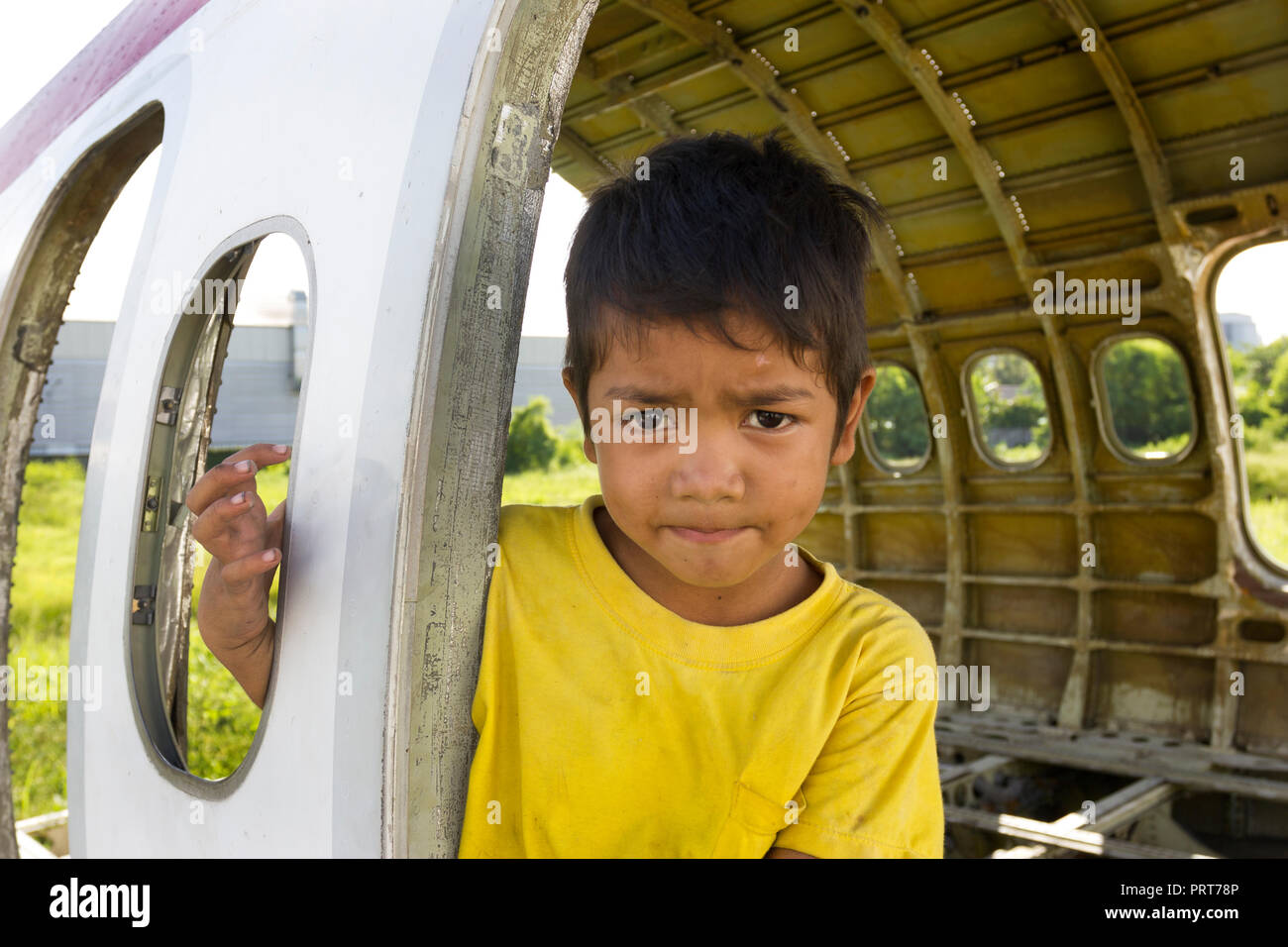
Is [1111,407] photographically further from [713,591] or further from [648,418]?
[648,418]

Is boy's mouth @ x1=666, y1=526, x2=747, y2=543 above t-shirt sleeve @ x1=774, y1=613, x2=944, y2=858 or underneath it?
above

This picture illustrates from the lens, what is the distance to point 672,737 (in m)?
1.60

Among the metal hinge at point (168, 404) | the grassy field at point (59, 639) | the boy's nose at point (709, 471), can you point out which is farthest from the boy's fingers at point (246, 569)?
the grassy field at point (59, 639)

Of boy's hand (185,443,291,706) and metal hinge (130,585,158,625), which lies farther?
metal hinge (130,585,158,625)

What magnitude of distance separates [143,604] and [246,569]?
2.49 feet

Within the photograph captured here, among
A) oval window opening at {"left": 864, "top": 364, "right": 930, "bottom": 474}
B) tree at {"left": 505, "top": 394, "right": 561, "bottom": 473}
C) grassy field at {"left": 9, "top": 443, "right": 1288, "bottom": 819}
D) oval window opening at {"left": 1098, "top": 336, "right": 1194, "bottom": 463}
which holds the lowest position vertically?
grassy field at {"left": 9, "top": 443, "right": 1288, "bottom": 819}

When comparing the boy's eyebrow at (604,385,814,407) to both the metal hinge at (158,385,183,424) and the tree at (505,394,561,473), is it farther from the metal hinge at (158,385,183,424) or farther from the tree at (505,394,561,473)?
the tree at (505,394,561,473)

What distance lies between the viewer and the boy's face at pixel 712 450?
1479 millimetres

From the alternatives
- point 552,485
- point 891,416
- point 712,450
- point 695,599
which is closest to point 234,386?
point 552,485

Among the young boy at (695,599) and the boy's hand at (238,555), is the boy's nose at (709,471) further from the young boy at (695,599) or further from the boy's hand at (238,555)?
the boy's hand at (238,555)

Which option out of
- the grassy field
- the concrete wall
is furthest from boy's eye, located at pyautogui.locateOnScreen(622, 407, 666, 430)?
the concrete wall

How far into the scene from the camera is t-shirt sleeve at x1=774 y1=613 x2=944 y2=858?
1564 millimetres

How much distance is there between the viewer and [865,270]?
1751 mm

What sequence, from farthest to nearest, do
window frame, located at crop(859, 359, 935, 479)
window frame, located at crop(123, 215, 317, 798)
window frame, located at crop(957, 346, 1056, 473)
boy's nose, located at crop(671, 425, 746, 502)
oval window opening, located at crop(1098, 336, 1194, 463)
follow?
oval window opening, located at crop(1098, 336, 1194, 463)
window frame, located at crop(859, 359, 935, 479)
window frame, located at crop(957, 346, 1056, 473)
window frame, located at crop(123, 215, 317, 798)
boy's nose, located at crop(671, 425, 746, 502)
